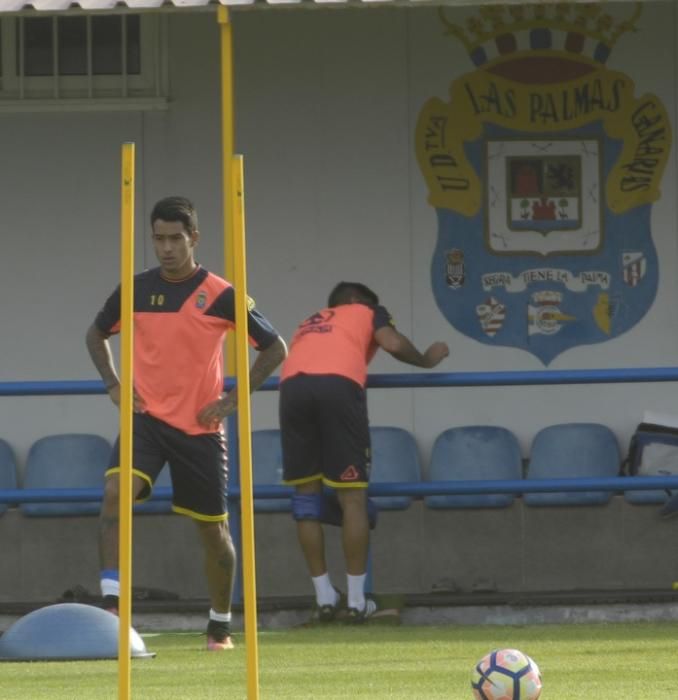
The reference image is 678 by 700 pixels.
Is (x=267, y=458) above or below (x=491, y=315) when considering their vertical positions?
below

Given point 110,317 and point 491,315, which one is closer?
point 110,317

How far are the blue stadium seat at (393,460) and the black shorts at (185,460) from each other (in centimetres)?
311

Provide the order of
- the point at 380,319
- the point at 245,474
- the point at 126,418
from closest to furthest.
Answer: the point at 245,474 → the point at 126,418 → the point at 380,319

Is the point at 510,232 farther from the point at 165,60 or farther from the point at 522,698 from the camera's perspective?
the point at 522,698

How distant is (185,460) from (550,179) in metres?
4.06

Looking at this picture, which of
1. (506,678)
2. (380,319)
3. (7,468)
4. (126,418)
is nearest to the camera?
(126,418)

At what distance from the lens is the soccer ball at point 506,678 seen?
6059 millimetres

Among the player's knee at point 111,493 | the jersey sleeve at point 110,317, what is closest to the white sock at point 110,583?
the player's knee at point 111,493

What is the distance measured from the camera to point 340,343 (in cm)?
1026

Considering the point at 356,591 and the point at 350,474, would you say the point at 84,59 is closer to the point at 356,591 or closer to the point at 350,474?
the point at 350,474

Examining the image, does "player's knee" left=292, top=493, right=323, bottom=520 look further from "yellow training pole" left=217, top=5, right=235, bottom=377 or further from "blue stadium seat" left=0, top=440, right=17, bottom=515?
"blue stadium seat" left=0, top=440, right=17, bottom=515

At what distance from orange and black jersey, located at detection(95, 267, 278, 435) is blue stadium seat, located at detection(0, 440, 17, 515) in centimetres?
344

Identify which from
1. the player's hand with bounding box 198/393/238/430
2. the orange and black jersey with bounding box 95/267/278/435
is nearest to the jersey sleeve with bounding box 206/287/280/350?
the orange and black jersey with bounding box 95/267/278/435

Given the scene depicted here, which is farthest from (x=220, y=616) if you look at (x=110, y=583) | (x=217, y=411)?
(x=217, y=411)
